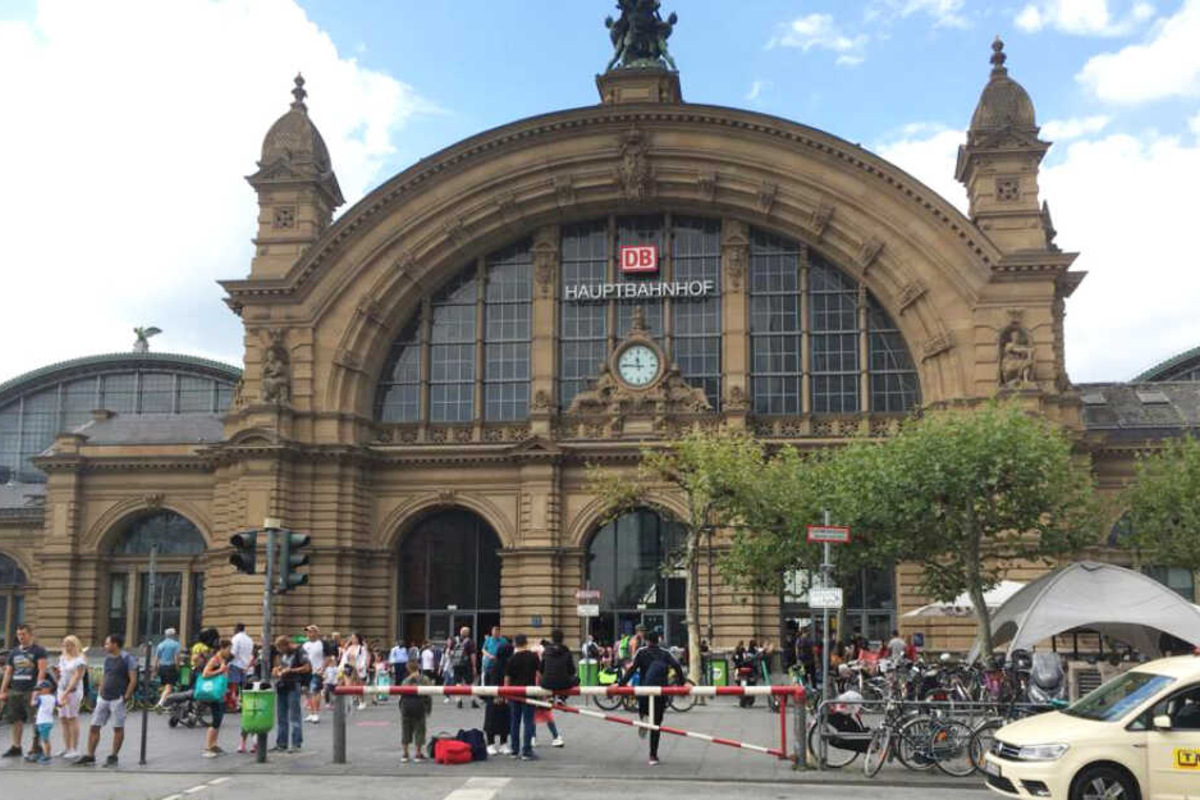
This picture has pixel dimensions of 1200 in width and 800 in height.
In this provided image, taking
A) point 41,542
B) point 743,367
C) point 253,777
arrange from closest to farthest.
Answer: point 253,777 < point 743,367 < point 41,542

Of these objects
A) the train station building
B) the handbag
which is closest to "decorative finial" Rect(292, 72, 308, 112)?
the train station building

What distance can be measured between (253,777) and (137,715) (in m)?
13.9

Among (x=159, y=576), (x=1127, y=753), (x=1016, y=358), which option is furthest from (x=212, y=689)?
(x=1016, y=358)

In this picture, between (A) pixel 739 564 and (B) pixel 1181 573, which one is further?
(B) pixel 1181 573

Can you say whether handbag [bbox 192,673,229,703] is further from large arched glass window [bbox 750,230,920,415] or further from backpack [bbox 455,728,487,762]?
large arched glass window [bbox 750,230,920,415]

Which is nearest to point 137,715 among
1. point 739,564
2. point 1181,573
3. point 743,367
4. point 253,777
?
point 253,777

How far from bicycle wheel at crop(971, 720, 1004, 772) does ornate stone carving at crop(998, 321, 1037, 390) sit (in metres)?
25.5

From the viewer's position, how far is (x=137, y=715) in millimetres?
31453

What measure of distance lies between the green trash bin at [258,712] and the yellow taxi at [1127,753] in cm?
1146

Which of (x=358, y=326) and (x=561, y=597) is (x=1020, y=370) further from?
(x=358, y=326)

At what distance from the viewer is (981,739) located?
1898 cm

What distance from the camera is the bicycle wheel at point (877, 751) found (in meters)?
19.0

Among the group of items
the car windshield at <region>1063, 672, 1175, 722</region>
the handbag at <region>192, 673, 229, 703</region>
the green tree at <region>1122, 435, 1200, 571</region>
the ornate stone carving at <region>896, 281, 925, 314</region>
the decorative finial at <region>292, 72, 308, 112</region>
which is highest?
the decorative finial at <region>292, 72, 308, 112</region>

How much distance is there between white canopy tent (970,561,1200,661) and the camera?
2520 centimetres
